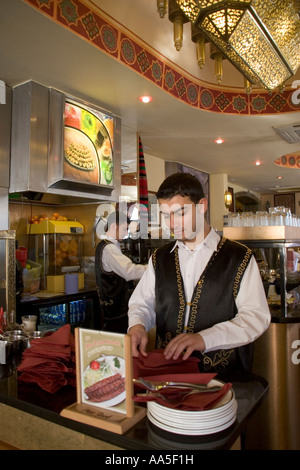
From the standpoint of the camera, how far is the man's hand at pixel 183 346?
132 centimetres

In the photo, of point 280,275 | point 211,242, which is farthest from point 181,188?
point 280,275

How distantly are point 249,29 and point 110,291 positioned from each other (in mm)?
2442

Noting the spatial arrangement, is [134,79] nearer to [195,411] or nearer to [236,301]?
[236,301]

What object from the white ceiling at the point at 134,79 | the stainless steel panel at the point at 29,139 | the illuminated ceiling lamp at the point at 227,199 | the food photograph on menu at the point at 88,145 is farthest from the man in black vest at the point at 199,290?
the illuminated ceiling lamp at the point at 227,199

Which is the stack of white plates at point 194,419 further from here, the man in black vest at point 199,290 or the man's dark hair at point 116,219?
the man's dark hair at point 116,219

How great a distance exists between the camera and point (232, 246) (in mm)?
1845

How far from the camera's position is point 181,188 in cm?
178

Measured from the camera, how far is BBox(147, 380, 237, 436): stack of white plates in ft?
3.13

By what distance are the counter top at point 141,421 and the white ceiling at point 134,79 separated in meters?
2.27

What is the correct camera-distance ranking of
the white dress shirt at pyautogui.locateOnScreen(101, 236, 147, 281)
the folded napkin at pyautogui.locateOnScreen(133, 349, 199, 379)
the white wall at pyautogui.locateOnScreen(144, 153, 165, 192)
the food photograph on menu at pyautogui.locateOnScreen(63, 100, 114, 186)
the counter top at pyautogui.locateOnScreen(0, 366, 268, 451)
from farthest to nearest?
the white wall at pyautogui.locateOnScreen(144, 153, 165, 192) → the food photograph on menu at pyautogui.locateOnScreen(63, 100, 114, 186) → the white dress shirt at pyautogui.locateOnScreen(101, 236, 147, 281) → the folded napkin at pyautogui.locateOnScreen(133, 349, 199, 379) → the counter top at pyautogui.locateOnScreen(0, 366, 268, 451)

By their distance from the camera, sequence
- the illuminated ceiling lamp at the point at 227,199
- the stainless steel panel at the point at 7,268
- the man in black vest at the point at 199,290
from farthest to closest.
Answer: the illuminated ceiling lamp at the point at 227,199 → the stainless steel panel at the point at 7,268 → the man in black vest at the point at 199,290

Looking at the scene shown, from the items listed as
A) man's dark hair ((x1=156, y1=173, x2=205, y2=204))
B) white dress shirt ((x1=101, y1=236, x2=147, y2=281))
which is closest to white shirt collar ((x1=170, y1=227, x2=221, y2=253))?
man's dark hair ((x1=156, y1=173, x2=205, y2=204))

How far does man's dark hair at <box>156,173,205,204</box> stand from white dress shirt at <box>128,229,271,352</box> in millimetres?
247

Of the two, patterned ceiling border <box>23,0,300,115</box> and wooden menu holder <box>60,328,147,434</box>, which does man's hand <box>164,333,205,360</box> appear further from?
patterned ceiling border <box>23,0,300,115</box>
